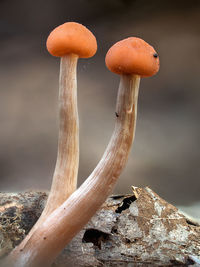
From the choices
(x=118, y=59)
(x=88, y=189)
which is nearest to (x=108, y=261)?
(x=88, y=189)

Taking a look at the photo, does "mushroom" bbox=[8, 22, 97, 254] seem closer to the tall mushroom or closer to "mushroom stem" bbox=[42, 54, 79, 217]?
"mushroom stem" bbox=[42, 54, 79, 217]

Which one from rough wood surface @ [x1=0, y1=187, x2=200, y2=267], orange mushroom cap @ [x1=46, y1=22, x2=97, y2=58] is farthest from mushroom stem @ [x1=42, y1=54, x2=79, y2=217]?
rough wood surface @ [x1=0, y1=187, x2=200, y2=267]

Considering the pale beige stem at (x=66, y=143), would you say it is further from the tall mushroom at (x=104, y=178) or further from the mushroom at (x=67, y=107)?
the tall mushroom at (x=104, y=178)

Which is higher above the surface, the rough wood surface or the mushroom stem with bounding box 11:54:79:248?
the mushroom stem with bounding box 11:54:79:248

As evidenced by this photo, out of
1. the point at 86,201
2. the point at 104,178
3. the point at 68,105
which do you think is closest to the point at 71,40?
the point at 68,105

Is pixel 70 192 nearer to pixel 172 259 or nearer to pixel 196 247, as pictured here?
pixel 172 259

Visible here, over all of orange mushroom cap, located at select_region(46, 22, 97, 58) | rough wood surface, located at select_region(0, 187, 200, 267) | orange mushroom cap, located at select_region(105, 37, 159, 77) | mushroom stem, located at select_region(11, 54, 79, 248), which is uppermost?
orange mushroom cap, located at select_region(46, 22, 97, 58)

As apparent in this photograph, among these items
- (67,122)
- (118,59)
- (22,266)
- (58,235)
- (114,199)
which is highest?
(118,59)
